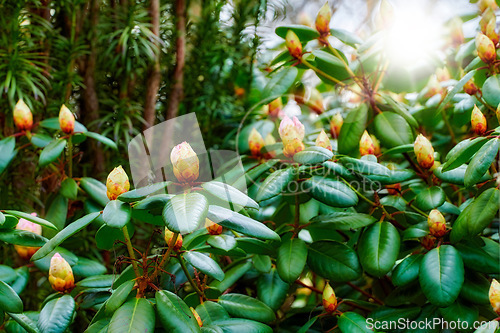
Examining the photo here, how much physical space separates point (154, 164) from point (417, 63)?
32.5 inches

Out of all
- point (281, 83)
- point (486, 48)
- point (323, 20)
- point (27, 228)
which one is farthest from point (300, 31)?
point (27, 228)

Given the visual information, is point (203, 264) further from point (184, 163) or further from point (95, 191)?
point (95, 191)

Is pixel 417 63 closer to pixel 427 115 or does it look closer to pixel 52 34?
pixel 427 115

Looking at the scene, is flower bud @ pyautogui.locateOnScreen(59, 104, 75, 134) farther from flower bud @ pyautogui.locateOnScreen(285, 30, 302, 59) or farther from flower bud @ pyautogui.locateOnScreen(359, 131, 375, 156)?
flower bud @ pyautogui.locateOnScreen(359, 131, 375, 156)

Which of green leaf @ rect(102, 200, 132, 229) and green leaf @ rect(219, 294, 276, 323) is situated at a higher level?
green leaf @ rect(102, 200, 132, 229)

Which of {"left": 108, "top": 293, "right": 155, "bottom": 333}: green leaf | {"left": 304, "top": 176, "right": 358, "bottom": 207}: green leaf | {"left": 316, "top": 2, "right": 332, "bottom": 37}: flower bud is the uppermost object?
{"left": 316, "top": 2, "right": 332, "bottom": 37}: flower bud

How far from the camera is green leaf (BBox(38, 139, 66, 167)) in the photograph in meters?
1.00

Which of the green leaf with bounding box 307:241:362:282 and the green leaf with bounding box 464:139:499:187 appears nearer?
the green leaf with bounding box 464:139:499:187

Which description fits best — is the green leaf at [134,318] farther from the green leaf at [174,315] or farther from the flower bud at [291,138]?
the flower bud at [291,138]

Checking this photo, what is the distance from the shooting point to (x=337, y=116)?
1.32 m

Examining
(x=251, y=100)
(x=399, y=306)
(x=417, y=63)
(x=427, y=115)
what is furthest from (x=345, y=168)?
(x=251, y=100)

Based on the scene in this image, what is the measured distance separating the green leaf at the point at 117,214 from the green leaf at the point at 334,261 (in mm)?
428

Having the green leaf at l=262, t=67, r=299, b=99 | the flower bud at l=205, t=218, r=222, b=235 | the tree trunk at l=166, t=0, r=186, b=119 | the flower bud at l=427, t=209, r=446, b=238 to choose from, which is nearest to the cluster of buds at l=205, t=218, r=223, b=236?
the flower bud at l=205, t=218, r=222, b=235

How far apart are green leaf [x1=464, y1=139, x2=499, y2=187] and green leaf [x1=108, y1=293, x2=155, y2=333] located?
0.57m
